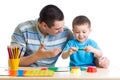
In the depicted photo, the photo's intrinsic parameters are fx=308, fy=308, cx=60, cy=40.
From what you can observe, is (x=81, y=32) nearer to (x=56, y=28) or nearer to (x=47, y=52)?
(x=56, y=28)

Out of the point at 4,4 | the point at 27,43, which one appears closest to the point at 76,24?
the point at 27,43

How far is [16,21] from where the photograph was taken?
2467mm

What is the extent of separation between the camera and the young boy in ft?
6.00

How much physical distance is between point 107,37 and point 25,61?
2.99 ft

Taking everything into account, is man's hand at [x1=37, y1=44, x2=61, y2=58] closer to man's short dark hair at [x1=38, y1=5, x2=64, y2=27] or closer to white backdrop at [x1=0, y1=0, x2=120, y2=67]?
man's short dark hair at [x1=38, y1=5, x2=64, y2=27]

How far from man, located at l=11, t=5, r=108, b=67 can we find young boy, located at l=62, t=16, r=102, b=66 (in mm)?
89

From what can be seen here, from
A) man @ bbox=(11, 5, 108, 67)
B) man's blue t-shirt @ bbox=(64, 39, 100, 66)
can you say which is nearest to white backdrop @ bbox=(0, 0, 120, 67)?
man @ bbox=(11, 5, 108, 67)

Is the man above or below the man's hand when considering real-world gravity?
above

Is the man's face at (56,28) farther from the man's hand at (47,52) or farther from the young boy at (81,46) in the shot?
the man's hand at (47,52)

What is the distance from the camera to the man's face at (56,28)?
184cm

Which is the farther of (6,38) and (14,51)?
(6,38)

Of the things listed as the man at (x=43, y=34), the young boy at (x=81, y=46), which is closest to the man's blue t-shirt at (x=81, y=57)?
the young boy at (x=81, y=46)

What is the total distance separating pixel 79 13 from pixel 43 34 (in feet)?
1.98

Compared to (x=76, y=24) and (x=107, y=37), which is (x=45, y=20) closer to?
(x=76, y=24)
